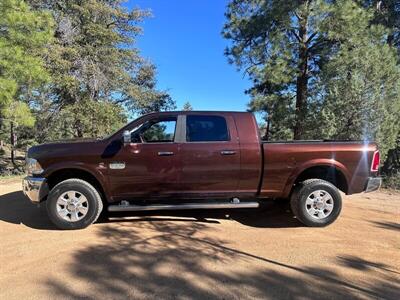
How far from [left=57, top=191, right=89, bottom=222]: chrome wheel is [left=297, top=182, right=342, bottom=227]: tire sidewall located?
10.9 feet

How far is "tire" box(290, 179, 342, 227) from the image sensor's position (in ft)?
21.2

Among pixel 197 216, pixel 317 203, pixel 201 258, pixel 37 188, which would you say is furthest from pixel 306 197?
pixel 37 188

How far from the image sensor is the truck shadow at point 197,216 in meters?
6.75

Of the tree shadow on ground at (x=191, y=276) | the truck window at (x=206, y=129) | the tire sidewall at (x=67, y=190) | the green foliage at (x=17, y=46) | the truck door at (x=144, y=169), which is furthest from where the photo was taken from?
the green foliage at (x=17, y=46)

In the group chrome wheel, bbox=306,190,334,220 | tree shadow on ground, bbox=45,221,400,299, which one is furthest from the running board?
chrome wheel, bbox=306,190,334,220

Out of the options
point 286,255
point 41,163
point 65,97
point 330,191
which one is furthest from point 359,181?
point 65,97

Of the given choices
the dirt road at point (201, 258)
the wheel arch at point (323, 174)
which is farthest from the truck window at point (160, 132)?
the wheel arch at point (323, 174)

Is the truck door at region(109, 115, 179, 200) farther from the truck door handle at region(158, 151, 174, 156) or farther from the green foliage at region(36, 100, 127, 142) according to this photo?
the green foliage at region(36, 100, 127, 142)

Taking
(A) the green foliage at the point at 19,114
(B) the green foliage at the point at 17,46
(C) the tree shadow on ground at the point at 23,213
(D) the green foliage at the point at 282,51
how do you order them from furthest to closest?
1. (D) the green foliage at the point at 282,51
2. (A) the green foliage at the point at 19,114
3. (B) the green foliage at the point at 17,46
4. (C) the tree shadow on ground at the point at 23,213

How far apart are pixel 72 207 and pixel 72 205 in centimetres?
3

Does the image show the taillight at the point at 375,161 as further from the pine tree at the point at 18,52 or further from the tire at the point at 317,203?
the pine tree at the point at 18,52

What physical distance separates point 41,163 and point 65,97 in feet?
49.7

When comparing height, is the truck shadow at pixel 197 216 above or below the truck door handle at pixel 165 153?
below

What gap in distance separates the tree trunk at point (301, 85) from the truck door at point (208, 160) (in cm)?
951
